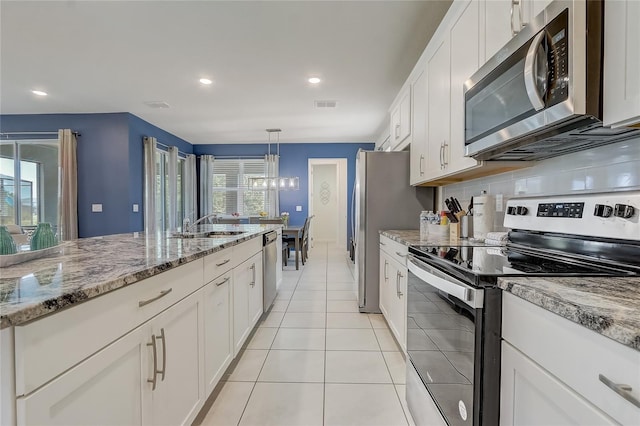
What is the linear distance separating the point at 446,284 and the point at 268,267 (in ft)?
6.87

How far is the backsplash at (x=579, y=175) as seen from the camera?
1.08 meters

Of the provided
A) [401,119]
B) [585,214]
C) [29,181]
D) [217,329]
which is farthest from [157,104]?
[585,214]

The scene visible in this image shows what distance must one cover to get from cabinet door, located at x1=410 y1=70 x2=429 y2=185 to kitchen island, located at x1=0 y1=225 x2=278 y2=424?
5.76 feet

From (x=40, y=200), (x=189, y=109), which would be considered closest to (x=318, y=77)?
(x=189, y=109)

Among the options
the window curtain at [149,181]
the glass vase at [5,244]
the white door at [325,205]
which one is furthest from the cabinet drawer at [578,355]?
the white door at [325,205]

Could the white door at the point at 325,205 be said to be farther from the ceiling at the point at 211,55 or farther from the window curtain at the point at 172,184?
the ceiling at the point at 211,55

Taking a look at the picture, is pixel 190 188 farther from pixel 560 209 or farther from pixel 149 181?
pixel 560 209

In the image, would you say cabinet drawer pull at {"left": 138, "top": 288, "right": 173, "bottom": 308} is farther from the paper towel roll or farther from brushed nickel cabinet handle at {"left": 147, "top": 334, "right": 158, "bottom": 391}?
the paper towel roll

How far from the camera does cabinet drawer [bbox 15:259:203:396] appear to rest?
607mm

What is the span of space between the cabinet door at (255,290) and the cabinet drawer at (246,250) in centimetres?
6

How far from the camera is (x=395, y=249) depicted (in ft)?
7.41

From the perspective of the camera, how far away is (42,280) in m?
0.85

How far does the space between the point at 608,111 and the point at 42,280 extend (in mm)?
1754

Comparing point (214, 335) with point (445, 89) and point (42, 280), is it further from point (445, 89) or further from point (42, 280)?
point (445, 89)
